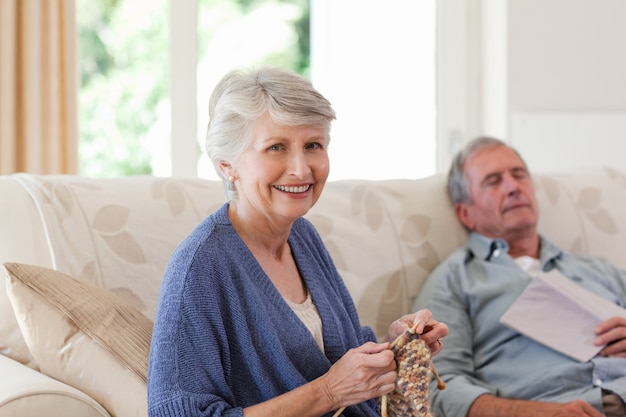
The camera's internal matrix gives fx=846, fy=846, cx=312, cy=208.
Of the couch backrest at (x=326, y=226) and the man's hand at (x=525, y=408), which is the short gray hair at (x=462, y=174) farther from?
the man's hand at (x=525, y=408)

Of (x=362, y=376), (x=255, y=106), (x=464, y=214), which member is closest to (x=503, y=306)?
(x=464, y=214)

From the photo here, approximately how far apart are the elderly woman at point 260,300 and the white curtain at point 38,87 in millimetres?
1428

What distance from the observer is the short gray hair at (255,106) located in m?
1.42

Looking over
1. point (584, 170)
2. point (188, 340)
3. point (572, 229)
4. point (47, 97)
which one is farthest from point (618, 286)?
point (47, 97)

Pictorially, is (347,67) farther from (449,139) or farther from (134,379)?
(134,379)

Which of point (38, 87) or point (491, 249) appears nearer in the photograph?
point (491, 249)

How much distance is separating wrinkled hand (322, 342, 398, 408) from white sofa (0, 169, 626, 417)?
12.3 inches

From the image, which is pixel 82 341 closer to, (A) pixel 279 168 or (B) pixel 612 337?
(A) pixel 279 168

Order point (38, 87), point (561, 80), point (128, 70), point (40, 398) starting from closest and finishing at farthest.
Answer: point (40, 398) < point (38, 87) < point (561, 80) < point (128, 70)

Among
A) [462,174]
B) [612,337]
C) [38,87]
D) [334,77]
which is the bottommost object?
[612,337]

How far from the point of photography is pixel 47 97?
2.77 meters

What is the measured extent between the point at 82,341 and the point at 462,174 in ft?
4.17

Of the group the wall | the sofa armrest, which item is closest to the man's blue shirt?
the sofa armrest

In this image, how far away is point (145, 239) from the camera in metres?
1.82
